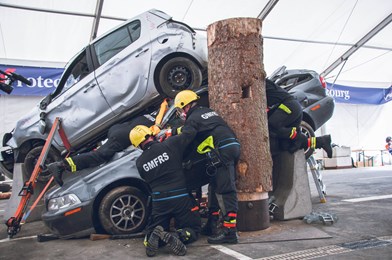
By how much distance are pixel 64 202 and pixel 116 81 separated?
7.22ft

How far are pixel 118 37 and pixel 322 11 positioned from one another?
8392 millimetres

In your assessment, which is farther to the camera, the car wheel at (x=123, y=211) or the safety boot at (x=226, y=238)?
the car wheel at (x=123, y=211)

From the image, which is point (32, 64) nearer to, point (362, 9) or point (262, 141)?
point (262, 141)

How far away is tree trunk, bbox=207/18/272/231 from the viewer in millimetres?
4312

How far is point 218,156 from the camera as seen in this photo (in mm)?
4023

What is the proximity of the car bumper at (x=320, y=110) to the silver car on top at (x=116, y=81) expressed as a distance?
2.20m

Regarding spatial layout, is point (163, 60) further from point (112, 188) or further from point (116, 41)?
point (112, 188)

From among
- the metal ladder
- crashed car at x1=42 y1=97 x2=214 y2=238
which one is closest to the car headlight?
crashed car at x1=42 y1=97 x2=214 y2=238

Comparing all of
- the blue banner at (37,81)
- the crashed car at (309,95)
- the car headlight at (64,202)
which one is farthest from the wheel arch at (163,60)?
the blue banner at (37,81)

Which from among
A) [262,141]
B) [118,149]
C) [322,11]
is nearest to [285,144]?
[262,141]

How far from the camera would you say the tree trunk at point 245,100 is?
4312 millimetres

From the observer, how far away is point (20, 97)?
39.6 ft

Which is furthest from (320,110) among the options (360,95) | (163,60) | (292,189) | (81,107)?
(360,95)

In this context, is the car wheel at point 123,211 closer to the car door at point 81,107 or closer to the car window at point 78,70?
the car door at point 81,107
